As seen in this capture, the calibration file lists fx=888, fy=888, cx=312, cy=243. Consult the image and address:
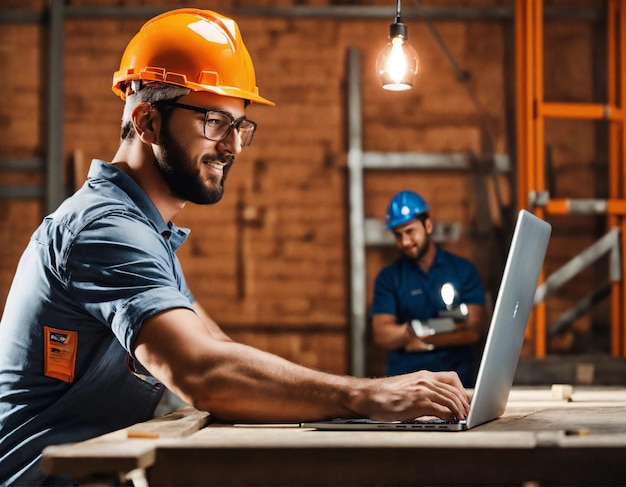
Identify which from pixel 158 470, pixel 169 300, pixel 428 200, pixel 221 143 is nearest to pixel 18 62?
Result: pixel 428 200

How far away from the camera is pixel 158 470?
153 centimetres

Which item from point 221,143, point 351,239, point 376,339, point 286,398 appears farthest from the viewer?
point 351,239

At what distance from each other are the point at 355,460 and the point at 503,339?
582mm

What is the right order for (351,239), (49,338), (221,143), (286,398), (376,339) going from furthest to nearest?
(351,239)
(376,339)
(221,143)
(49,338)
(286,398)

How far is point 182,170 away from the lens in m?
2.32

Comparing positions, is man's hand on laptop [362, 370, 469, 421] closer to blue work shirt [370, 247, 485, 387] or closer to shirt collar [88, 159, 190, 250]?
shirt collar [88, 159, 190, 250]

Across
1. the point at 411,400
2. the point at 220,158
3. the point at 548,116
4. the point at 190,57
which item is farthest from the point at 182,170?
the point at 548,116

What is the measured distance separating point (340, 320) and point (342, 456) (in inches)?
206

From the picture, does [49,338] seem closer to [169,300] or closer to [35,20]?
[169,300]

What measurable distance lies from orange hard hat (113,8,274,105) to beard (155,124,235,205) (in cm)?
15

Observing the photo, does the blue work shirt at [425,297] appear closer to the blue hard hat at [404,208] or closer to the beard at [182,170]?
the blue hard hat at [404,208]

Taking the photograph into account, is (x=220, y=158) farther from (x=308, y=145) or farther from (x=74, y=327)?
(x=308, y=145)

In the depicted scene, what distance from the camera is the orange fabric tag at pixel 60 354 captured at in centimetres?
208

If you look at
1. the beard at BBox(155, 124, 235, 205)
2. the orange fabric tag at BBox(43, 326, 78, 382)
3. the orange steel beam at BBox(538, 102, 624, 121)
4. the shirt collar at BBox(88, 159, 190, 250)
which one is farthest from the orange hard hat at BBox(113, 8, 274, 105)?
the orange steel beam at BBox(538, 102, 624, 121)
